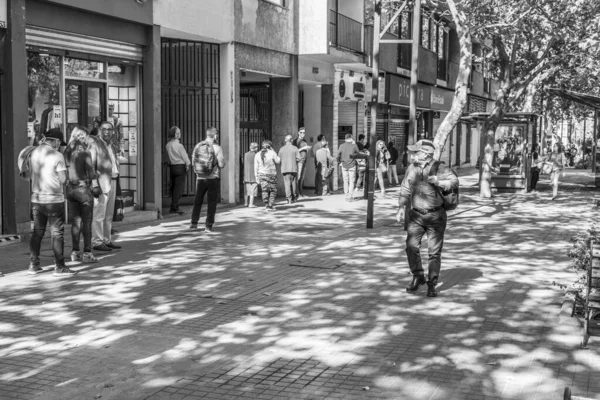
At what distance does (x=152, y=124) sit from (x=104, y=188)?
5.54 meters

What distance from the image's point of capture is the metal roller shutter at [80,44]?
1369cm

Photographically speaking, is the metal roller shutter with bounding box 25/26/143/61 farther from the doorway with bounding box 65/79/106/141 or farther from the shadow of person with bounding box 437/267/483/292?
the shadow of person with bounding box 437/267/483/292

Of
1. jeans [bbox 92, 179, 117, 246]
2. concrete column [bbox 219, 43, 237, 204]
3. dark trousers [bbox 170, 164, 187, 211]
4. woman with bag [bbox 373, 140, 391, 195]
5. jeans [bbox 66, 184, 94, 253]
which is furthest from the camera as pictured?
woman with bag [bbox 373, 140, 391, 195]

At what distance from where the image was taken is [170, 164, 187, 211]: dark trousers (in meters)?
17.7

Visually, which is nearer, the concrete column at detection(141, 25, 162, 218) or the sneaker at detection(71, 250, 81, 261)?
the sneaker at detection(71, 250, 81, 261)

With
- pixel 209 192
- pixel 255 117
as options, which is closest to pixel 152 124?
pixel 209 192

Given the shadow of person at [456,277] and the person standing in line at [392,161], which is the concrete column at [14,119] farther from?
the person standing in line at [392,161]

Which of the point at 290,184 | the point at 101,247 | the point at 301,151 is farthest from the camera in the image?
the point at 301,151

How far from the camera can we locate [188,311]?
8.55 meters

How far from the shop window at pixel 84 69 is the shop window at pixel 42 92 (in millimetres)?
407

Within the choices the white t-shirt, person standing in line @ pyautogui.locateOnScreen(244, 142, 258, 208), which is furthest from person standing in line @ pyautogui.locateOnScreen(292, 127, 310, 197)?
the white t-shirt

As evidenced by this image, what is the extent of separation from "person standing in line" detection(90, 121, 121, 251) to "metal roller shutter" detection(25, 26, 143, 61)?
7.84 feet

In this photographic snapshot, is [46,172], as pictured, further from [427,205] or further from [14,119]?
[427,205]

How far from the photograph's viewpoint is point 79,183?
429 inches
